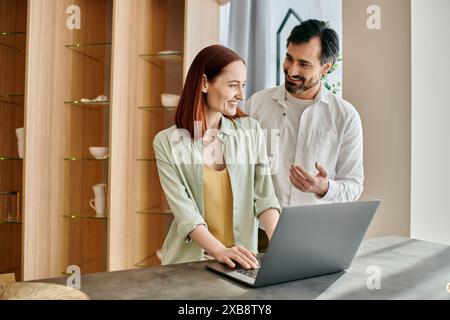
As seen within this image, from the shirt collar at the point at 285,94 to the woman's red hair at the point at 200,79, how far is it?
1.56 ft

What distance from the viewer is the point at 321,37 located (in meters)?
2.29

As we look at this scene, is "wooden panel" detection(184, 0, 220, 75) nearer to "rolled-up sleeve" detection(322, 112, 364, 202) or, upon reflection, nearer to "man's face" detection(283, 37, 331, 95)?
"man's face" detection(283, 37, 331, 95)

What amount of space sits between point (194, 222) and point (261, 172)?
444 millimetres

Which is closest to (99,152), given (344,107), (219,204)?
(219,204)

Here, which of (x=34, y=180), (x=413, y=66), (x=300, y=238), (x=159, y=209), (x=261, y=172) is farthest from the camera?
(x=159, y=209)

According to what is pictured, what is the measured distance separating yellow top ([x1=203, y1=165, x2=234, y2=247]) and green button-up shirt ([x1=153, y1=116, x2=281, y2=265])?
0.04 metres

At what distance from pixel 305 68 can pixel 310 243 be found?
1.43 m

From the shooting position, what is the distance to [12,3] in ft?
9.27

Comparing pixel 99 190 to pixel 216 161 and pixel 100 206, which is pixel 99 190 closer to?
pixel 100 206

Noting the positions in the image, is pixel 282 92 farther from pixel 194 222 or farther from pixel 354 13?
pixel 194 222

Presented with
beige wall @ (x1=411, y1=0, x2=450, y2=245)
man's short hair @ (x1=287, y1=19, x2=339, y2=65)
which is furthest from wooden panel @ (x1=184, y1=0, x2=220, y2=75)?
beige wall @ (x1=411, y1=0, x2=450, y2=245)

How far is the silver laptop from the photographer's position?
97 cm

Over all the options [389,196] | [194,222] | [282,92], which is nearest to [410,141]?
[389,196]

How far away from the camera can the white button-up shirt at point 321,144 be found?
7.16 ft
